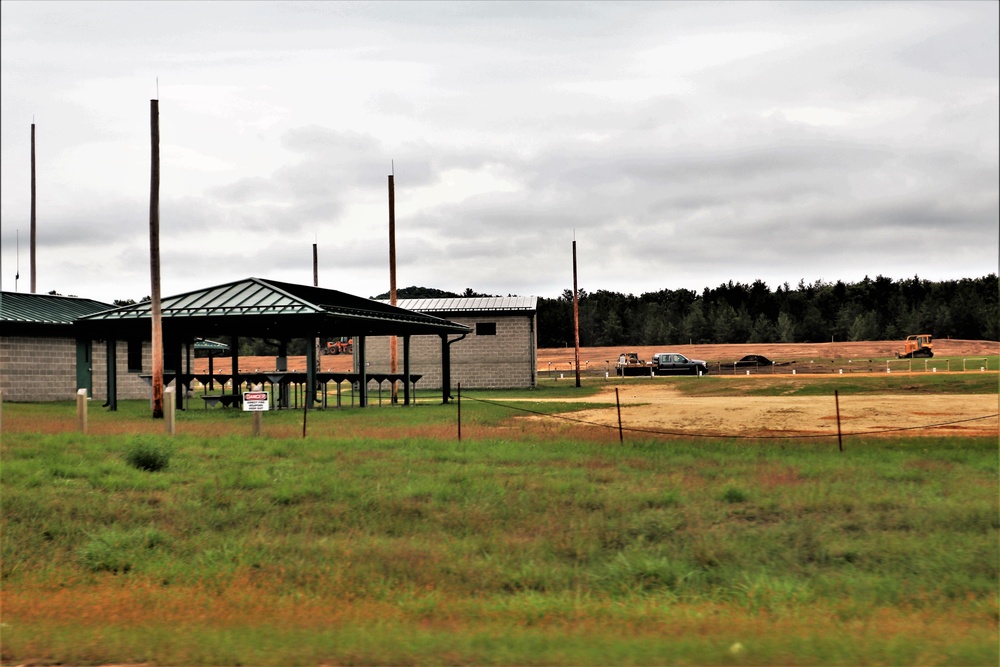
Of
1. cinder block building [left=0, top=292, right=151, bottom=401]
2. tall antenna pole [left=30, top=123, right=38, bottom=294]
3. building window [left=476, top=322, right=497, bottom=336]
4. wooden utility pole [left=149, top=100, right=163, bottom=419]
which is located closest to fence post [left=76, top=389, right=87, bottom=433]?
wooden utility pole [left=149, top=100, right=163, bottom=419]

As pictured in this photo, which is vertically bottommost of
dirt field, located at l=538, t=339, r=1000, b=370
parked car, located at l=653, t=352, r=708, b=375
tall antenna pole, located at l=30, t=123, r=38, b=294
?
parked car, located at l=653, t=352, r=708, b=375

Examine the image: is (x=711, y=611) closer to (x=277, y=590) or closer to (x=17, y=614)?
(x=277, y=590)

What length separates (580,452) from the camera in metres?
16.3

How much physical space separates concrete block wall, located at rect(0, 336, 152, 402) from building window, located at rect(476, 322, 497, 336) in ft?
61.7

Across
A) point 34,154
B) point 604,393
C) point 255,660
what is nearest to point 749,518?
point 255,660

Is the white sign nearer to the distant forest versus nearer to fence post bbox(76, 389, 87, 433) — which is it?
fence post bbox(76, 389, 87, 433)

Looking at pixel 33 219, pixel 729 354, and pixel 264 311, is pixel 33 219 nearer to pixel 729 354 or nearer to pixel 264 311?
pixel 264 311

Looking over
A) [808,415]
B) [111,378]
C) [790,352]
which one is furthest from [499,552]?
[790,352]

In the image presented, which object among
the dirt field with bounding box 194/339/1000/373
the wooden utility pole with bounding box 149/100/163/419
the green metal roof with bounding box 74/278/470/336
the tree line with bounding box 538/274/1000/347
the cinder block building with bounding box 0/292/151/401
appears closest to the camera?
the wooden utility pole with bounding box 149/100/163/419

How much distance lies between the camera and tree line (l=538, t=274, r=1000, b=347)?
10538 centimetres

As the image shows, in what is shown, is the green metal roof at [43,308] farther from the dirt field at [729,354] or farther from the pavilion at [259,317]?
the dirt field at [729,354]

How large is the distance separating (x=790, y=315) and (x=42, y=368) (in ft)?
328

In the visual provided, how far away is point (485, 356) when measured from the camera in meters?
48.1

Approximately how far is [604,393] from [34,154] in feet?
125
